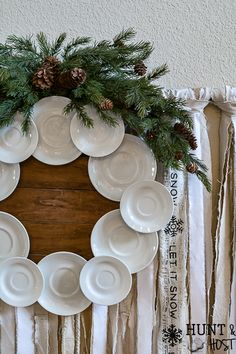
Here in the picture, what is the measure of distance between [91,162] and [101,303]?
42 centimetres

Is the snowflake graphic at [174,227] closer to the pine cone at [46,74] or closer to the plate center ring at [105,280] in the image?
the plate center ring at [105,280]

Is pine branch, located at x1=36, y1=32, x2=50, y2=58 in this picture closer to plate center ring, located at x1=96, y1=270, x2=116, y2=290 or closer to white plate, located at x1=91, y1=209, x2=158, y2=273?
white plate, located at x1=91, y1=209, x2=158, y2=273

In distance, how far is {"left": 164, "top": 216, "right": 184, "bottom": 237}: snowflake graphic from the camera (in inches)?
48.9

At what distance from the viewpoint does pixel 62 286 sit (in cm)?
124

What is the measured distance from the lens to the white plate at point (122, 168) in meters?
1.22

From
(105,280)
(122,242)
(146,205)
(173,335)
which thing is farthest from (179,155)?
(173,335)

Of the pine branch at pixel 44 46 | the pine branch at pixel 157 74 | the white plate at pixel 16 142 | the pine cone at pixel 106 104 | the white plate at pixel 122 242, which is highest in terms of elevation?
the pine branch at pixel 44 46

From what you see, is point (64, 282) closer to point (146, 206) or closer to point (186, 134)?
point (146, 206)

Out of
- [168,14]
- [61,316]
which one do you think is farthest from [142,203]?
[168,14]

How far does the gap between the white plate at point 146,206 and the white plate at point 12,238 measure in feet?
1.02

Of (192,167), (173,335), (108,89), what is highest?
(108,89)

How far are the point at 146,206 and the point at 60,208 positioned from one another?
0.26m

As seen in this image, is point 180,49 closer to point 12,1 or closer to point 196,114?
point 196,114

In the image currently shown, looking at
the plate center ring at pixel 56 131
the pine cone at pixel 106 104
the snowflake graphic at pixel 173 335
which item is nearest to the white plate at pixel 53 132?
the plate center ring at pixel 56 131
